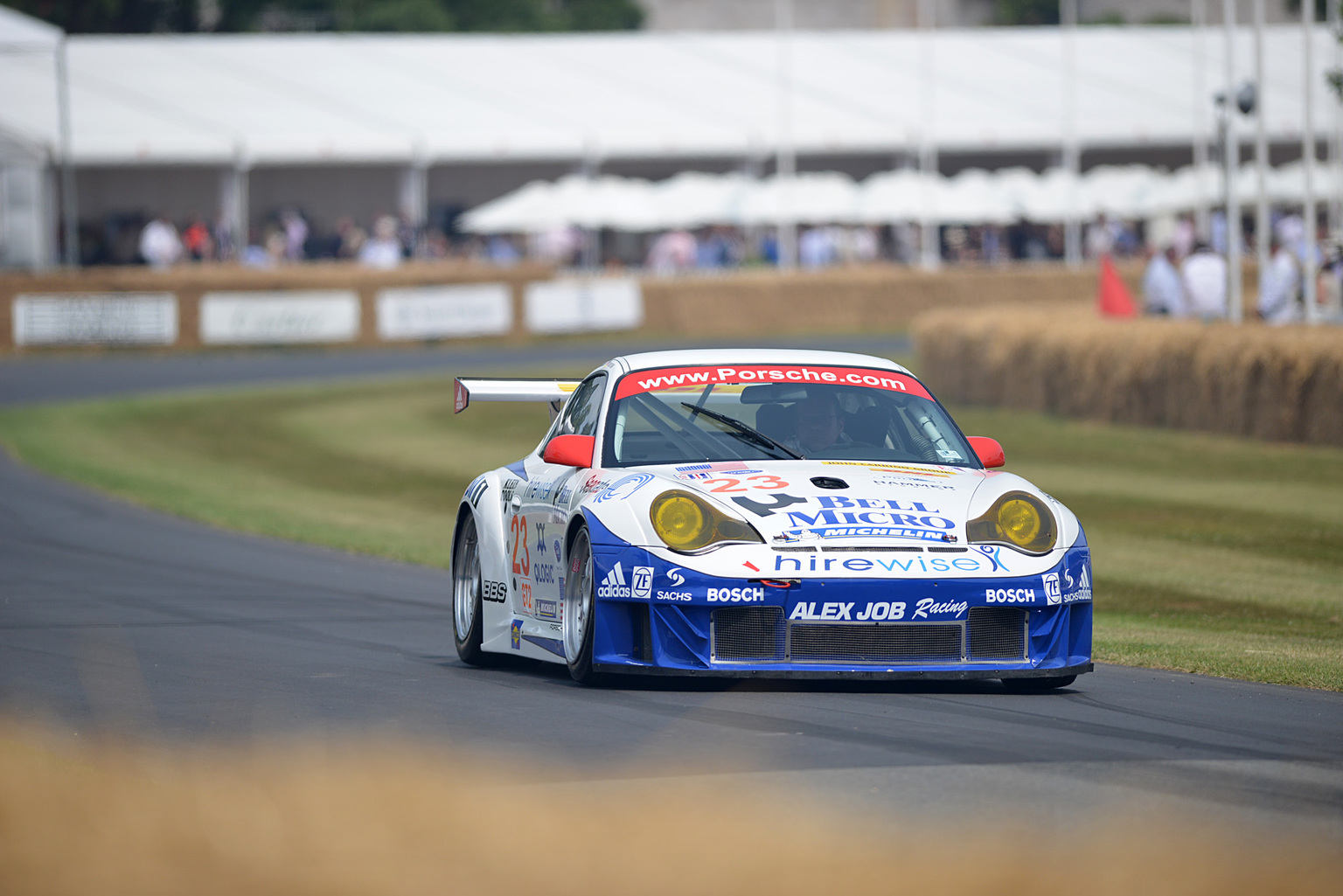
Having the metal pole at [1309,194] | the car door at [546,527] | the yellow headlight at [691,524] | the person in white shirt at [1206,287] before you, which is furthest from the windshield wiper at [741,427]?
the person in white shirt at [1206,287]

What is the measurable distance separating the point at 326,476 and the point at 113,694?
43.2 feet

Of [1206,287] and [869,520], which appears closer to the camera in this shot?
[869,520]

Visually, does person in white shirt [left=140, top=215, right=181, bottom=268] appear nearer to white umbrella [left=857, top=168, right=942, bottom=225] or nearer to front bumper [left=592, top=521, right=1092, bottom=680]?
white umbrella [left=857, top=168, right=942, bottom=225]

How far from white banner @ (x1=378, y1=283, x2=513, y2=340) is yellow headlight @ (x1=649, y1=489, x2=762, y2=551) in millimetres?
31569

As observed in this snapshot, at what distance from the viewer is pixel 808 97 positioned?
50.1m

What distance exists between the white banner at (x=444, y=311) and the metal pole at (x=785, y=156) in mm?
7950

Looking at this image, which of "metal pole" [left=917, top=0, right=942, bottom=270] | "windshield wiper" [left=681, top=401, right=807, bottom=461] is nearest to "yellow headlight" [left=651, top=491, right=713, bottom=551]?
"windshield wiper" [left=681, top=401, right=807, bottom=461]

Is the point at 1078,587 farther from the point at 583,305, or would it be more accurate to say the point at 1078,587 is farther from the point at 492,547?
the point at 583,305

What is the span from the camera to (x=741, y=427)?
847cm

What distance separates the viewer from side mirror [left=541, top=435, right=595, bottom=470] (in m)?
→ 8.23

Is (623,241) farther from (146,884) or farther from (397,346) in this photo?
(146,884)

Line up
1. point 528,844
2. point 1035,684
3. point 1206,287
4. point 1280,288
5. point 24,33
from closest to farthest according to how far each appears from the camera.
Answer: point 528,844 → point 1035,684 → point 1280,288 → point 1206,287 → point 24,33

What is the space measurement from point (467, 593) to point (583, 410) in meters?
0.98

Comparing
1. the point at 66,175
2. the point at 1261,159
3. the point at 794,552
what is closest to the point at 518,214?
the point at 66,175
